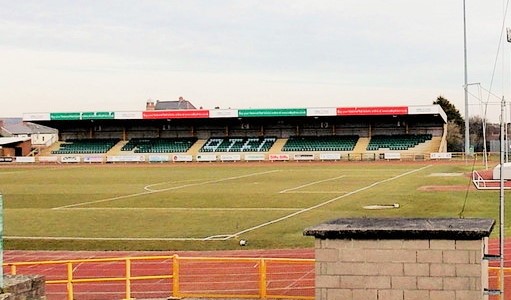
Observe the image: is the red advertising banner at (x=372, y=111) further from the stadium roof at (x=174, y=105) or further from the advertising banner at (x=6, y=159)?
the stadium roof at (x=174, y=105)

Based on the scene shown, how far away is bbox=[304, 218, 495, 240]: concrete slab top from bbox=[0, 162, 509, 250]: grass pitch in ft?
32.4

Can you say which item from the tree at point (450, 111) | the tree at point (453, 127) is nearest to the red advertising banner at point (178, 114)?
the tree at point (453, 127)

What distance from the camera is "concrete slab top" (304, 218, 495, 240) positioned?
9.16m

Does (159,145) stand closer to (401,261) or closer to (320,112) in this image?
(320,112)

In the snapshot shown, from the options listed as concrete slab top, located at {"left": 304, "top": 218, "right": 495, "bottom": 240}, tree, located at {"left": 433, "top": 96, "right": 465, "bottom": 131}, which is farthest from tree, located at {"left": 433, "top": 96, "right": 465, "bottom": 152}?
concrete slab top, located at {"left": 304, "top": 218, "right": 495, "bottom": 240}

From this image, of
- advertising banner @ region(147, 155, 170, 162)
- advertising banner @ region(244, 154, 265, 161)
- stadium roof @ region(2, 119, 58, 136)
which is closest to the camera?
advertising banner @ region(244, 154, 265, 161)

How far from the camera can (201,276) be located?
15227 mm

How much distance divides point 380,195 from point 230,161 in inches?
1782

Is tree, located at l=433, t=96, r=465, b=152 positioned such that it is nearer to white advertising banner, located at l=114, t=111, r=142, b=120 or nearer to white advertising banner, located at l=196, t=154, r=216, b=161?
white advertising banner, located at l=196, t=154, r=216, b=161

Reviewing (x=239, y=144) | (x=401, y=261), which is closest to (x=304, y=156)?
(x=239, y=144)

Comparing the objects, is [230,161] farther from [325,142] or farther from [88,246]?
[88,246]

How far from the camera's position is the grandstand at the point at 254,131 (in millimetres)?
82688

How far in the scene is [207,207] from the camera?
101 ft

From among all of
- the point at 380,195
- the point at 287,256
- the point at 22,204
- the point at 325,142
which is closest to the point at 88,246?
the point at 287,256
